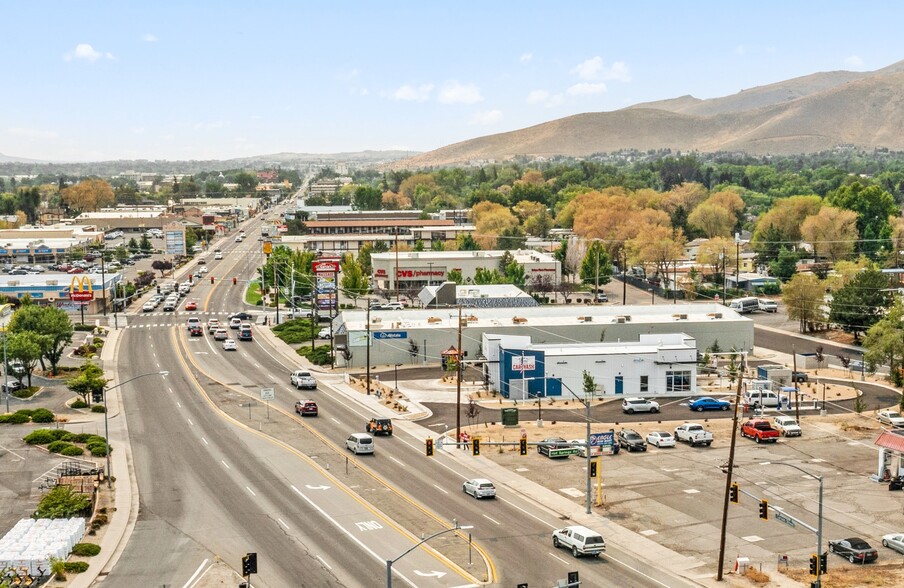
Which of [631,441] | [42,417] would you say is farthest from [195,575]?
[42,417]

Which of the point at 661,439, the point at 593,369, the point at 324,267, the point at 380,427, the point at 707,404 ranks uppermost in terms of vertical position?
the point at 324,267

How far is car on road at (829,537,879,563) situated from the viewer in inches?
1917

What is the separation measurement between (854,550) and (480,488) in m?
18.3

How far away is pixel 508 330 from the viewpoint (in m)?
98.9

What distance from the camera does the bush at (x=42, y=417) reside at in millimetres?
77375

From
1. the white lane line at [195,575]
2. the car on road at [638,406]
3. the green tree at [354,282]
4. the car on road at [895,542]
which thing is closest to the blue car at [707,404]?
the car on road at [638,406]

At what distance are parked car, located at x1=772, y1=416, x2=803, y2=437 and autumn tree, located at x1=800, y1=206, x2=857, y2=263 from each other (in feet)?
319

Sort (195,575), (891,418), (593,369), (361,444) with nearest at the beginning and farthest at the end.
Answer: (195,575) < (361,444) < (891,418) < (593,369)

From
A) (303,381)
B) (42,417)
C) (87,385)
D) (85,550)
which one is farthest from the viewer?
(303,381)

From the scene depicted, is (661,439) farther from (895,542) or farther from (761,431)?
(895,542)

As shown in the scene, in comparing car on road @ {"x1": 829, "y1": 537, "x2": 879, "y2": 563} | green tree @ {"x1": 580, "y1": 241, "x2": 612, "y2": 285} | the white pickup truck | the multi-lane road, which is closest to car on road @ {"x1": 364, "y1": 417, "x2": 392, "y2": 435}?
the multi-lane road

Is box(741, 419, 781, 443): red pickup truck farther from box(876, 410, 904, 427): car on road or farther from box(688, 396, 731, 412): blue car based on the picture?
box(876, 410, 904, 427): car on road

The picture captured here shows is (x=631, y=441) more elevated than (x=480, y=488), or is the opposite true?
(x=480, y=488)

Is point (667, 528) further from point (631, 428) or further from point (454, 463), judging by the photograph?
point (631, 428)
